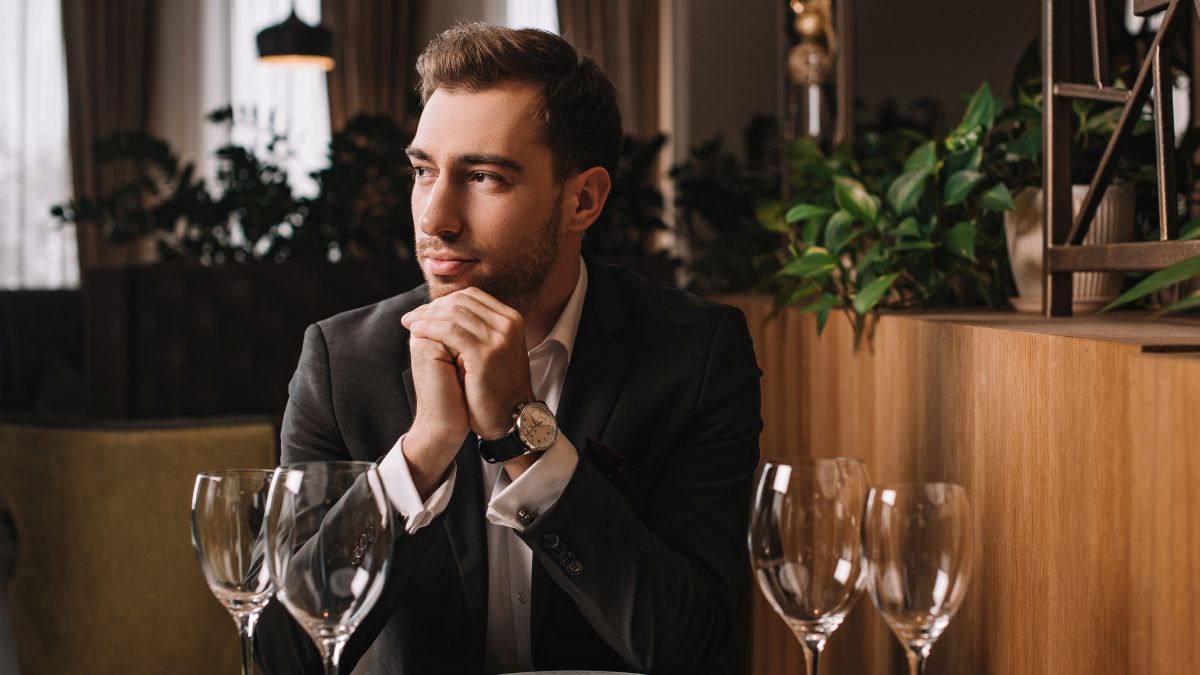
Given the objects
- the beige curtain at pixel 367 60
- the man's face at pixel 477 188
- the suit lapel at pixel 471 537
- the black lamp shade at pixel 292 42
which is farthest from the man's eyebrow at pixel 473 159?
the beige curtain at pixel 367 60

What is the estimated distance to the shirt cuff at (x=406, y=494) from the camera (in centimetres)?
125

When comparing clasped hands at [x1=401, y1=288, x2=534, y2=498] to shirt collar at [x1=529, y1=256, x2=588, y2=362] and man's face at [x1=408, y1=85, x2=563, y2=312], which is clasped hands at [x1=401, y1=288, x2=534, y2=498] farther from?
shirt collar at [x1=529, y1=256, x2=588, y2=362]

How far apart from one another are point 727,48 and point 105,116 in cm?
460

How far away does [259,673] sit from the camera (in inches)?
58.1

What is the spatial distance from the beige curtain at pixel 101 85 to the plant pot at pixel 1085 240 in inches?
271

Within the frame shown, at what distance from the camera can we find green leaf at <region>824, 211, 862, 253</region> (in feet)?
5.97

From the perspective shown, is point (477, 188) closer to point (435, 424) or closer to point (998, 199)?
point (435, 424)

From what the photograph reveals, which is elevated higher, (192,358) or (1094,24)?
(1094,24)

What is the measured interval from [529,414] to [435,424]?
0.34 feet

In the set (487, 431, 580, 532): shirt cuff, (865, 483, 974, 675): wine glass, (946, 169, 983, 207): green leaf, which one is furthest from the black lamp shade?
(865, 483, 974, 675): wine glass

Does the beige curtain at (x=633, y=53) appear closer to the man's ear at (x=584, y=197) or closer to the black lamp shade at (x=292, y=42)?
the black lamp shade at (x=292, y=42)

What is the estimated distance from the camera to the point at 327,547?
87 centimetres

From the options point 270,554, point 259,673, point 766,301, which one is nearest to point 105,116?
point 766,301

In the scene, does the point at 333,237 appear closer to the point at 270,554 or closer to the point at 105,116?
the point at 270,554
